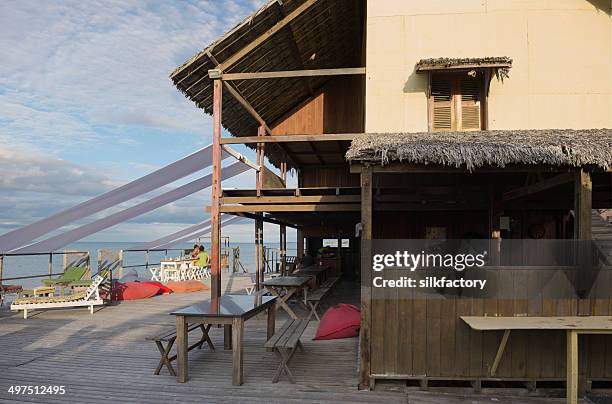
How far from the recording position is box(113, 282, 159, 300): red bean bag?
12.2 meters

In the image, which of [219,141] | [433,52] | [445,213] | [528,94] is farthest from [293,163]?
[528,94]

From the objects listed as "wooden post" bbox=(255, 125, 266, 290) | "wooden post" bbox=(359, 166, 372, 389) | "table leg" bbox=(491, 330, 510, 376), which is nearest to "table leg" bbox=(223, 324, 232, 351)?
"wooden post" bbox=(359, 166, 372, 389)

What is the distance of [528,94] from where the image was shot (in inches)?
325

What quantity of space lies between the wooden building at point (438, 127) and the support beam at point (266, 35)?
1.1 inches

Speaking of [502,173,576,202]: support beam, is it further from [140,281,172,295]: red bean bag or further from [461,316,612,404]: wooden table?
[140,281,172,295]: red bean bag

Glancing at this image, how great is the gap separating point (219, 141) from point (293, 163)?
219 inches

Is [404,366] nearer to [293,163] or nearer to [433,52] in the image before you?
[433,52]

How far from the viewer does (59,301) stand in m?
9.59

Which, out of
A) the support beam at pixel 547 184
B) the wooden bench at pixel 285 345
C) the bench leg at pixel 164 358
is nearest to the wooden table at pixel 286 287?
the wooden bench at pixel 285 345

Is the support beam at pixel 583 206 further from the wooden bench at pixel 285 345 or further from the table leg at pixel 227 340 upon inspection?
the table leg at pixel 227 340

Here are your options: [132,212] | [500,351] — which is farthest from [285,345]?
[132,212]

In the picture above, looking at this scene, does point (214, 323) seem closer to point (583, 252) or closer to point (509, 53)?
point (583, 252)

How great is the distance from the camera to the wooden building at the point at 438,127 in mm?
5176

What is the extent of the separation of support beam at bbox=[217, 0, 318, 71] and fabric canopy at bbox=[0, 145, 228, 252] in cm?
255
